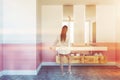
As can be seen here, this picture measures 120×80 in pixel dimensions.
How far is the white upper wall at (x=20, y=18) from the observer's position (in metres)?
5.38

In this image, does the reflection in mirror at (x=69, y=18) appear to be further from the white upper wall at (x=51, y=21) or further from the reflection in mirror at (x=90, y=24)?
the reflection in mirror at (x=90, y=24)

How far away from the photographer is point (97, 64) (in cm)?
700

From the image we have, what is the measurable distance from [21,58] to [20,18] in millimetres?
1106

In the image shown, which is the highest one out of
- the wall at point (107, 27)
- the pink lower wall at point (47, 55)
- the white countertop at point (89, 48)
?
the wall at point (107, 27)

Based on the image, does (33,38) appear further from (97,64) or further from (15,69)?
(97,64)

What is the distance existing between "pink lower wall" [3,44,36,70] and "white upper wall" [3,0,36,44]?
24 cm

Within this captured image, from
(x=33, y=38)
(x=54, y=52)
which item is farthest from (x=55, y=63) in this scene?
(x=33, y=38)

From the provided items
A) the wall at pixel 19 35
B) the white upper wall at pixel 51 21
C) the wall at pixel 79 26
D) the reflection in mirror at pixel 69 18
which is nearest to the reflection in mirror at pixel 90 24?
the wall at pixel 79 26

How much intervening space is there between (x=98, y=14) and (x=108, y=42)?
1.07m

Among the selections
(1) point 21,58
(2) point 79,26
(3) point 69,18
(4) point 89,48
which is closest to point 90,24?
(2) point 79,26

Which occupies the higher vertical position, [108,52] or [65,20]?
[65,20]

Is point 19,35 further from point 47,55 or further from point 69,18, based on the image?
point 69,18

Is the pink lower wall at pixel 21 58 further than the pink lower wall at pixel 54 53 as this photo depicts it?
No

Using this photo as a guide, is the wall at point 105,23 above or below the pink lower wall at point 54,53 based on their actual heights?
above
